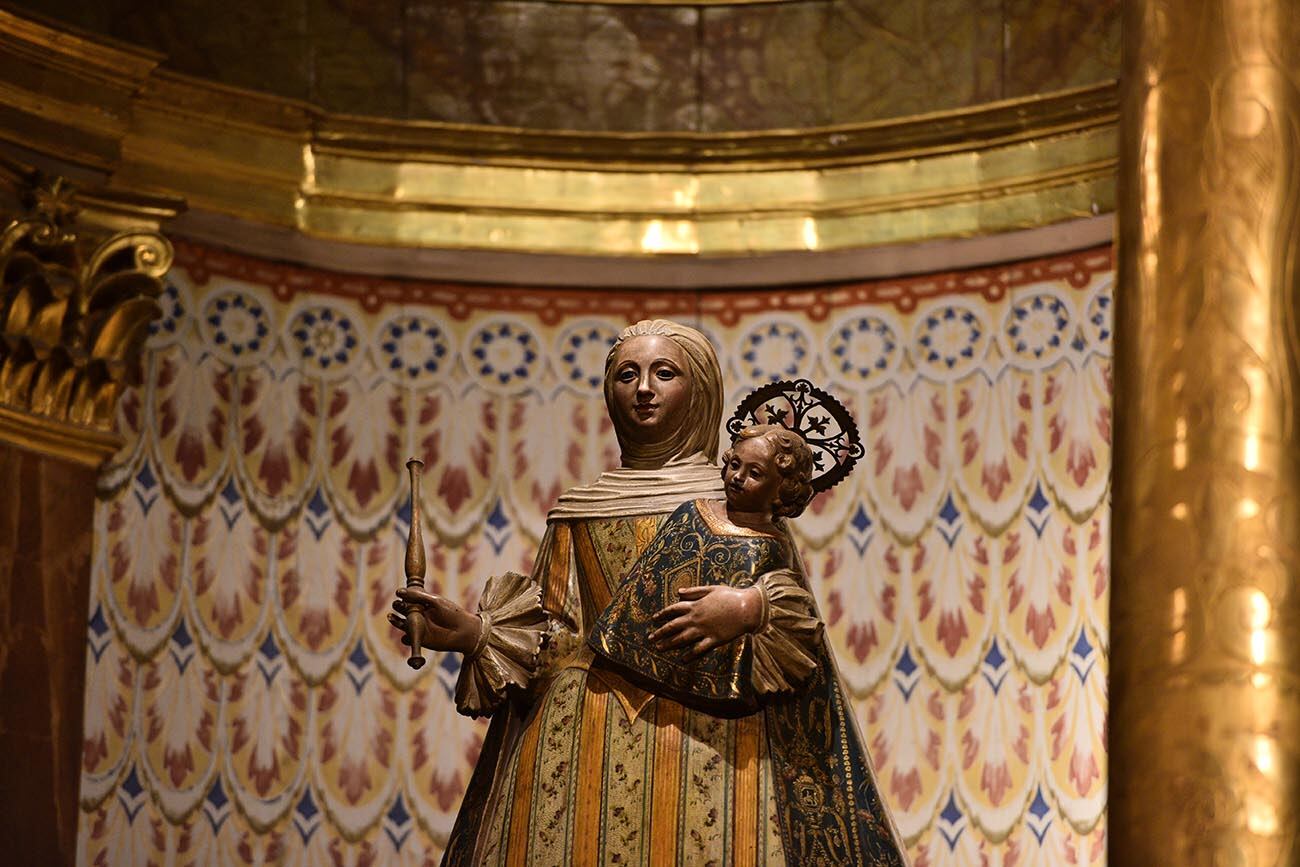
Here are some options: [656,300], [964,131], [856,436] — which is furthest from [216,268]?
[856,436]

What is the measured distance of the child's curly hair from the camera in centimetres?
575

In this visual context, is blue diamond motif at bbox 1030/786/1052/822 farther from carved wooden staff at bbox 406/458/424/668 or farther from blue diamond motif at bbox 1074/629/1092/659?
carved wooden staff at bbox 406/458/424/668

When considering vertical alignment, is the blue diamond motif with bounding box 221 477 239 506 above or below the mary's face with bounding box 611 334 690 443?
below

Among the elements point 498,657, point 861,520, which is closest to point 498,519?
point 861,520

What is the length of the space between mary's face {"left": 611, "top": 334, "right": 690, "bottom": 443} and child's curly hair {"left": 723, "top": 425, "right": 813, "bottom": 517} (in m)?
0.23

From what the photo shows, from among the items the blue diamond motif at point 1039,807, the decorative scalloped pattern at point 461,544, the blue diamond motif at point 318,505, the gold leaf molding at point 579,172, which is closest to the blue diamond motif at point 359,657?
the decorative scalloped pattern at point 461,544

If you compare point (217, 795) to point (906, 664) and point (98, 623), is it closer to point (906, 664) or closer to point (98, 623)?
point (98, 623)

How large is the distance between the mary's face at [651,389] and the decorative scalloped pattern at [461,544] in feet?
7.29

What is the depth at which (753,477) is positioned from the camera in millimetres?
5738

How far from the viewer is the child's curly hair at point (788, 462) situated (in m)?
5.75

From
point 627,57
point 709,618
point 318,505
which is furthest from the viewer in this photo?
point 627,57

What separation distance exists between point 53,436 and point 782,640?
2699 mm

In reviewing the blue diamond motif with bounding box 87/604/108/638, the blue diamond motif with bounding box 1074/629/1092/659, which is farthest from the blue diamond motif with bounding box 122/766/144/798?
the blue diamond motif with bounding box 1074/629/1092/659

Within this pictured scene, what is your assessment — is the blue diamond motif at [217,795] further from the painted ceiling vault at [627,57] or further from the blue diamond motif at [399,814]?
the painted ceiling vault at [627,57]
